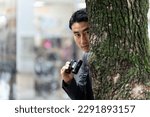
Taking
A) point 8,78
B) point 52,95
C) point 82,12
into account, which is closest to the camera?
point 82,12

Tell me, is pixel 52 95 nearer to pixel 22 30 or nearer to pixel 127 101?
pixel 22 30

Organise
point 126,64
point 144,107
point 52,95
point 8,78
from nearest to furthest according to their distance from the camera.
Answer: point 144,107 → point 126,64 → point 8,78 → point 52,95

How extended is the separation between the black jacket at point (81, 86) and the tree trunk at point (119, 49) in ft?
0.50

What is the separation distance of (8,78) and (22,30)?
1391mm

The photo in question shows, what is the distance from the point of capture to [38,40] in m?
9.94

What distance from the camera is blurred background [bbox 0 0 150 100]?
31.9ft

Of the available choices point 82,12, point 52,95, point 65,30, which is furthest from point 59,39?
point 82,12

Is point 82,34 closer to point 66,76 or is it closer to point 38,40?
point 66,76

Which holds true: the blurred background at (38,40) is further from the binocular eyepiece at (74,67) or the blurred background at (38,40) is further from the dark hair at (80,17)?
the binocular eyepiece at (74,67)

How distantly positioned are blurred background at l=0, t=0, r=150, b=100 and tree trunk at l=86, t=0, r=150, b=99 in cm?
719

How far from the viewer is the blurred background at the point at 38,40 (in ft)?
31.9

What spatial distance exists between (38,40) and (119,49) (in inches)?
299

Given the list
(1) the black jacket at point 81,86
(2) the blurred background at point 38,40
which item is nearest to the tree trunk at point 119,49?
(1) the black jacket at point 81,86

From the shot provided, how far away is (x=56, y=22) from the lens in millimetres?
9961
